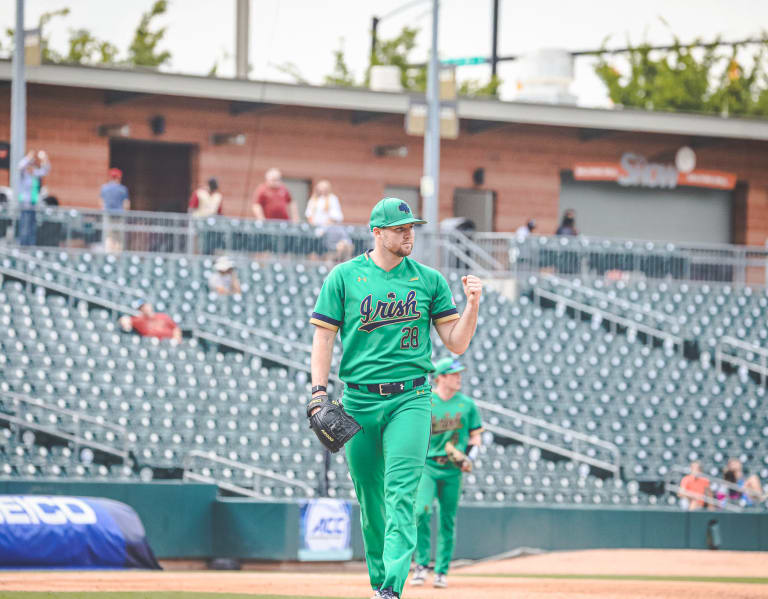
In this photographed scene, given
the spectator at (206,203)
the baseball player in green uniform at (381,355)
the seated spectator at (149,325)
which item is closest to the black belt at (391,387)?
the baseball player in green uniform at (381,355)

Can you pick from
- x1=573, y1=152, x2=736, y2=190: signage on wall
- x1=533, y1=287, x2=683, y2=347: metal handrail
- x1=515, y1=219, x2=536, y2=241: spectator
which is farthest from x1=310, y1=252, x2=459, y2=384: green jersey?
x1=573, y1=152, x2=736, y2=190: signage on wall

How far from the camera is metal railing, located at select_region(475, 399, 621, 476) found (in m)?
19.8

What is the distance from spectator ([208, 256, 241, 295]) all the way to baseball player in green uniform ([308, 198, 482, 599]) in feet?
44.5

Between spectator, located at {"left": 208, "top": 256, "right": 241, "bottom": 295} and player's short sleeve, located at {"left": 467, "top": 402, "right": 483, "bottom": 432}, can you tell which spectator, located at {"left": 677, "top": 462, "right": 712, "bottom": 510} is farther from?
player's short sleeve, located at {"left": 467, "top": 402, "right": 483, "bottom": 432}

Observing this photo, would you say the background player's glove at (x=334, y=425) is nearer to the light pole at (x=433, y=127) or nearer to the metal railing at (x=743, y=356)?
the light pole at (x=433, y=127)

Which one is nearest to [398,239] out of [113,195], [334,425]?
[334,425]

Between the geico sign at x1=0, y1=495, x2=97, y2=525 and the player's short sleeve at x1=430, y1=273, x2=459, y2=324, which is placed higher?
the player's short sleeve at x1=430, y1=273, x2=459, y2=324

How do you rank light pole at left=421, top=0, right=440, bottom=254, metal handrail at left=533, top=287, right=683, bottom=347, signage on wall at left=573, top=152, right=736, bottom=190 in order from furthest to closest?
signage on wall at left=573, top=152, right=736, bottom=190, metal handrail at left=533, top=287, right=683, bottom=347, light pole at left=421, top=0, right=440, bottom=254

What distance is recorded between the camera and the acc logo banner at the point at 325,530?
16.9 metres

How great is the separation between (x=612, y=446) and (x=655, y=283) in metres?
4.95

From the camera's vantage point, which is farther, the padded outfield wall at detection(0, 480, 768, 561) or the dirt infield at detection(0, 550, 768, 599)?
the padded outfield wall at detection(0, 480, 768, 561)

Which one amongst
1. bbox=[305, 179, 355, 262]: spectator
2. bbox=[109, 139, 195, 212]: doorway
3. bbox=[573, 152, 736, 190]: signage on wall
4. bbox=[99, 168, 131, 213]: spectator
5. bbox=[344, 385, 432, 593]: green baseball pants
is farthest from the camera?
bbox=[573, 152, 736, 190]: signage on wall

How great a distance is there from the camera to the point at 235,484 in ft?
58.0

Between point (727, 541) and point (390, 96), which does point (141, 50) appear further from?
point (727, 541)
